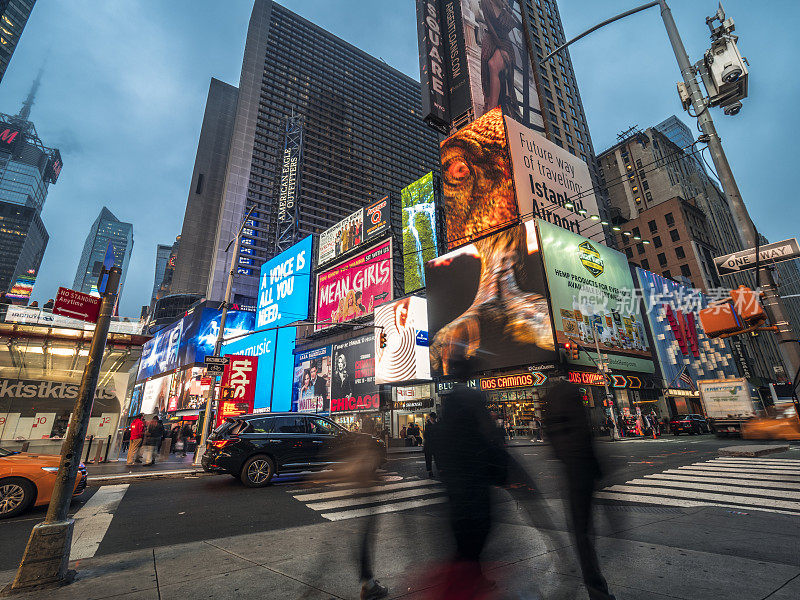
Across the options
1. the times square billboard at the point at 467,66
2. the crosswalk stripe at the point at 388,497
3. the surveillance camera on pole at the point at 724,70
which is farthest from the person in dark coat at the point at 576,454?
the times square billboard at the point at 467,66

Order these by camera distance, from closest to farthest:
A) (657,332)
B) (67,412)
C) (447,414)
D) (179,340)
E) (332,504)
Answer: (447,414) → (332,504) → (67,412) → (657,332) → (179,340)

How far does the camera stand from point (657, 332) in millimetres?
42344

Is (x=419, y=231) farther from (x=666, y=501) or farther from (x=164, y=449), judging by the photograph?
(x=666, y=501)

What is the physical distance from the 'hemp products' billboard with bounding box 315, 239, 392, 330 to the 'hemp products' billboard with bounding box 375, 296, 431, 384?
82.0 inches

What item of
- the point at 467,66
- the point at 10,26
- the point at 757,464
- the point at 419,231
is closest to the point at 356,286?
the point at 419,231

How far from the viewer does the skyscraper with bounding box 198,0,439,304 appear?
82.4m

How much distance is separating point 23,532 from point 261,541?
392cm

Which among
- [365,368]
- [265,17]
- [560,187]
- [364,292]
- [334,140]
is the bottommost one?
[365,368]

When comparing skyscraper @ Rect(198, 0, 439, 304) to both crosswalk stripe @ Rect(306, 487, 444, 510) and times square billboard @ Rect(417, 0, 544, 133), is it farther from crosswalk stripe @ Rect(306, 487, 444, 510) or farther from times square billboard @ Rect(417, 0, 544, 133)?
crosswalk stripe @ Rect(306, 487, 444, 510)

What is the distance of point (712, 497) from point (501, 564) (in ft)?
17.0

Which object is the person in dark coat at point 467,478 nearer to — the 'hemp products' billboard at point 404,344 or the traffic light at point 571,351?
the traffic light at point 571,351

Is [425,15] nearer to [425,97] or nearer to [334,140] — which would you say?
[425,97]

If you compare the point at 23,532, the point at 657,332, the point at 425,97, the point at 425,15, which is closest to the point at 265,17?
the point at 425,15

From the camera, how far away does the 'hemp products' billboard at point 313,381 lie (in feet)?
140
